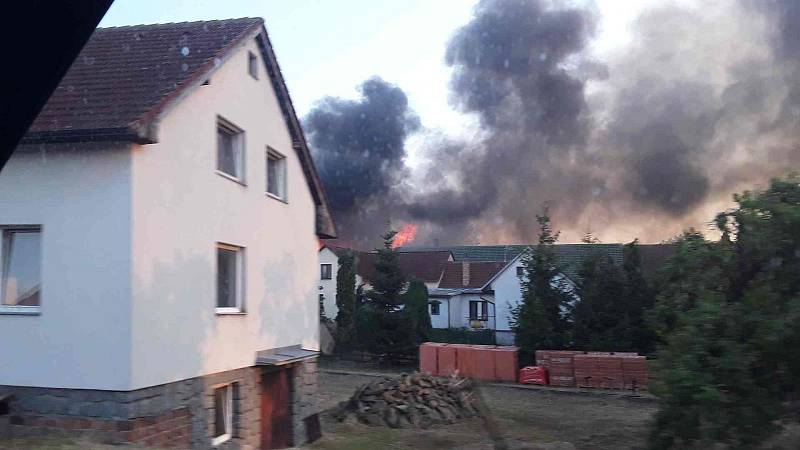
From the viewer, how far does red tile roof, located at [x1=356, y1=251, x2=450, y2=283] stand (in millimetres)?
55744

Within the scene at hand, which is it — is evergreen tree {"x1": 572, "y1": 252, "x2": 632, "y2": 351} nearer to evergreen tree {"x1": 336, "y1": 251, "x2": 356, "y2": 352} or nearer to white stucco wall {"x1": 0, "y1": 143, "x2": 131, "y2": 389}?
evergreen tree {"x1": 336, "y1": 251, "x2": 356, "y2": 352}

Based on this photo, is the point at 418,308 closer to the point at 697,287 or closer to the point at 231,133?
the point at 231,133

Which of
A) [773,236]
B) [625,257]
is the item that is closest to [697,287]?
[773,236]

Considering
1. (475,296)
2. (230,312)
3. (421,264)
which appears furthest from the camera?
(421,264)

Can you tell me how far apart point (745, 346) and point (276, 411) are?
9.50m

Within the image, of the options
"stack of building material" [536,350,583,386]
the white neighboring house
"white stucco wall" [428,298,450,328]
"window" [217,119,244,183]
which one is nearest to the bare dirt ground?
"stack of building material" [536,350,583,386]

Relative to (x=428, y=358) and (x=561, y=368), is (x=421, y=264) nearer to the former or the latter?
(x=428, y=358)

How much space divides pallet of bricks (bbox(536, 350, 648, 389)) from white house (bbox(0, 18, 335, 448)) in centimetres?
1835

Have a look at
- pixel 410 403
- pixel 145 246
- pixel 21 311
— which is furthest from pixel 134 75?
pixel 410 403

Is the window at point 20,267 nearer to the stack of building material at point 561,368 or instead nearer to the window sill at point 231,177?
the window sill at point 231,177

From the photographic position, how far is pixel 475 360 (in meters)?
32.6

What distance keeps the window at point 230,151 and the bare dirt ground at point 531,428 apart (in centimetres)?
532

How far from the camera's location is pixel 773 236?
8805mm

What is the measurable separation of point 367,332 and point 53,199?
2916cm
